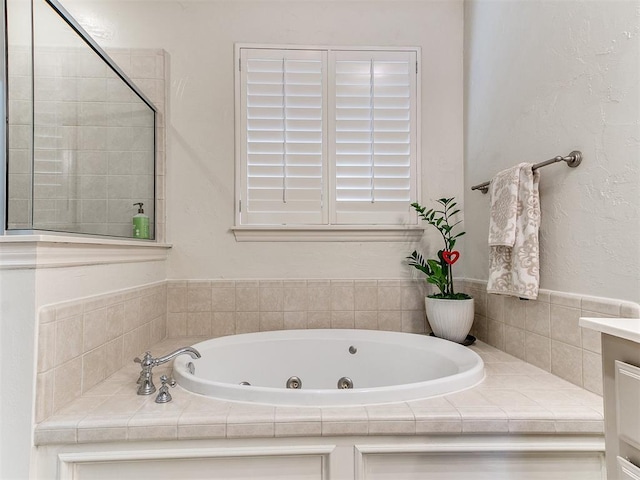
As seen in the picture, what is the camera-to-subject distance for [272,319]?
198 cm

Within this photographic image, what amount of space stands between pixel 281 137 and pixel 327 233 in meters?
0.63

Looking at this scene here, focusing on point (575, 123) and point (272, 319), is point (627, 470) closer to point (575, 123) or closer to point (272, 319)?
point (575, 123)

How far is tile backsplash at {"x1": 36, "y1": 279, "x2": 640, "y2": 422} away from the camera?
107cm

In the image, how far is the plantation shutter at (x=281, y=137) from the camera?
6.56 feet

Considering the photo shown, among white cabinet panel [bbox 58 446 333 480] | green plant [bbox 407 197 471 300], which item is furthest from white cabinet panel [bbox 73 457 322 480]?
green plant [bbox 407 197 471 300]

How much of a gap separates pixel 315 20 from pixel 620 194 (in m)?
1.81

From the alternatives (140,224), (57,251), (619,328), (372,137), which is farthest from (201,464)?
(372,137)

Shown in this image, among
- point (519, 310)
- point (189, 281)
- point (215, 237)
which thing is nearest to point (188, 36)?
point (215, 237)

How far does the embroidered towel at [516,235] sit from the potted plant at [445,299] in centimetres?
24

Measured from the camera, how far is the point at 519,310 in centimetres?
152

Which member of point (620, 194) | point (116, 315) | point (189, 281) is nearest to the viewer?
point (620, 194)

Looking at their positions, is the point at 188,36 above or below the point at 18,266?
above

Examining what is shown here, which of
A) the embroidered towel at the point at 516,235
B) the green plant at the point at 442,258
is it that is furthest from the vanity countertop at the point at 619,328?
the green plant at the point at 442,258

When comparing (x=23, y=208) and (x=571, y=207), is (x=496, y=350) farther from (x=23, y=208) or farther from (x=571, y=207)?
(x=23, y=208)
